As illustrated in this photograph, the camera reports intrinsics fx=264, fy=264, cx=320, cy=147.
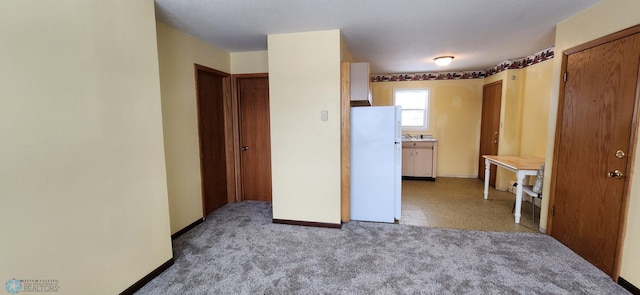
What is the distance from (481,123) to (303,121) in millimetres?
4336

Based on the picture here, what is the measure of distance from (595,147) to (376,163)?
1963 millimetres

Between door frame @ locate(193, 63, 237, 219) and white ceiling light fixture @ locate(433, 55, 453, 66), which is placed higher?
white ceiling light fixture @ locate(433, 55, 453, 66)

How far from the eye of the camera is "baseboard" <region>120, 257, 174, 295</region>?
1946 mm

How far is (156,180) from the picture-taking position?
7.07 feet

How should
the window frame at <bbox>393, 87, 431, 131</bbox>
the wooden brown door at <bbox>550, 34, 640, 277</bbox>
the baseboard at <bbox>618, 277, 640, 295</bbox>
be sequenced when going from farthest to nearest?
the window frame at <bbox>393, 87, 431, 131</bbox>
the wooden brown door at <bbox>550, 34, 640, 277</bbox>
the baseboard at <bbox>618, 277, 640, 295</bbox>

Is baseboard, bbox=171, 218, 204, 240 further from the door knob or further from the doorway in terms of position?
the door knob

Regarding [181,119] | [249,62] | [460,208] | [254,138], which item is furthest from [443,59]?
[181,119]

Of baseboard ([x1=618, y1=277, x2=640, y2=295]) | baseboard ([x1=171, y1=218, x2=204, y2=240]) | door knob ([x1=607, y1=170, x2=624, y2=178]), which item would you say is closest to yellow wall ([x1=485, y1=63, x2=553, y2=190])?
door knob ([x1=607, y1=170, x2=624, y2=178])

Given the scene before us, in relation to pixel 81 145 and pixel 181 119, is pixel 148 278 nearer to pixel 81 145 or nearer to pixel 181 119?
pixel 81 145

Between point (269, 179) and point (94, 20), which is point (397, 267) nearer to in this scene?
point (269, 179)

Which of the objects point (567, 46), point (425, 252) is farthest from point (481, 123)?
point (425, 252)

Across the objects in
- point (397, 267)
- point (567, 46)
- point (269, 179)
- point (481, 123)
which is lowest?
point (397, 267)

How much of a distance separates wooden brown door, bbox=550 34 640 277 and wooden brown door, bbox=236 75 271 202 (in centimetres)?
352

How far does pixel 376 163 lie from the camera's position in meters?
3.28
